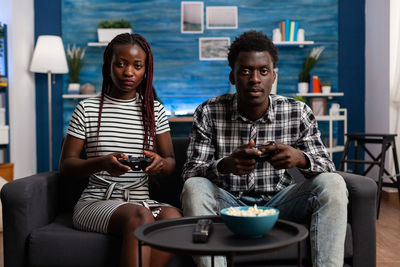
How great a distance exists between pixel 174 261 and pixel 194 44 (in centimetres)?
365

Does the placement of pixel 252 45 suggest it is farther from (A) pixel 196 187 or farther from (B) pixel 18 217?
(B) pixel 18 217

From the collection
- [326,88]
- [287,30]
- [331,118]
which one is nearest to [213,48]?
[287,30]

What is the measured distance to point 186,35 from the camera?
5.12 metres

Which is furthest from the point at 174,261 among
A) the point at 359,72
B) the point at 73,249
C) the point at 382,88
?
the point at 359,72

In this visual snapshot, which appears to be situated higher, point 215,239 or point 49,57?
point 49,57

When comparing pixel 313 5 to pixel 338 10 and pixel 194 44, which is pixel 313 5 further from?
pixel 194 44

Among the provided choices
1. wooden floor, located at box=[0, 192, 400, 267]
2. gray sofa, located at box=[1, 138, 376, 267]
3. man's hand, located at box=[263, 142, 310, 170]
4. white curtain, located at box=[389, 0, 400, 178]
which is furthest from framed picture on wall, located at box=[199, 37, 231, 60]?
man's hand, located at box=[263, 142, 310, 170]

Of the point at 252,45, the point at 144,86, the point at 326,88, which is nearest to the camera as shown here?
the point at 252,45

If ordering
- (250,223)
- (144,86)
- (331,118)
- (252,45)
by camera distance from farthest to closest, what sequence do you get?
(331,118), (144,86), (252,45), (250,223)

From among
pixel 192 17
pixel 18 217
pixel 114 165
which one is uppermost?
pixel 192 17

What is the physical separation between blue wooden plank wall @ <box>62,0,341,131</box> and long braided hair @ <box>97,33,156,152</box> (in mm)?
3109

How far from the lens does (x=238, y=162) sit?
155 centimetres

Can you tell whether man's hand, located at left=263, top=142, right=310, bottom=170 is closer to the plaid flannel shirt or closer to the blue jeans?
the blue jeans

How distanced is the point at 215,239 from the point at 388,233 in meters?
2.32
